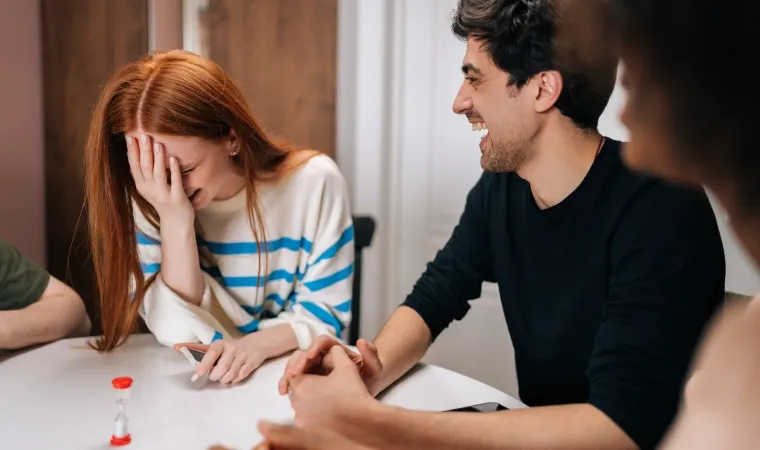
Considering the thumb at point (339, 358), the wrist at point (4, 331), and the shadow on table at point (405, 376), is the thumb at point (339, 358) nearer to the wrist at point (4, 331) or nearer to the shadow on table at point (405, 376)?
the shadow on table at point (405, 376)

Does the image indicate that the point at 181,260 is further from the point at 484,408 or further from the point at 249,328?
the point at 484,408

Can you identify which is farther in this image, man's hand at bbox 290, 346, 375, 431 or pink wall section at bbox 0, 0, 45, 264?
pink wall section at bbox 0, 0, 45, 264

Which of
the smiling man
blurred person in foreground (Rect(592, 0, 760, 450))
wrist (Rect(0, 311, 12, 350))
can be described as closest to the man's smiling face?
the smiling man

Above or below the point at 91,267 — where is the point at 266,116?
above

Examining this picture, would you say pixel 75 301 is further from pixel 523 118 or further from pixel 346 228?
pixel 523 118

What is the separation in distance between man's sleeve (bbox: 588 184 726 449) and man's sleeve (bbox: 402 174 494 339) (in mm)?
341

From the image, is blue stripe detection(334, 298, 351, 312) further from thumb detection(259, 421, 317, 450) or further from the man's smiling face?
thumb detection(259, 421, 317, 450)

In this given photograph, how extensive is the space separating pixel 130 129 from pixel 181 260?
27 centimetres

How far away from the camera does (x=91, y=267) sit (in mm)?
2248

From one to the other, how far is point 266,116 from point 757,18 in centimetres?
213

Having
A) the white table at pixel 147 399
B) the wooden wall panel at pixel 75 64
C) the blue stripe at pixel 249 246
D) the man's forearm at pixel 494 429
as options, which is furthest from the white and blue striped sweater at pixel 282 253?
the wooden wall panel at pixel 75 64

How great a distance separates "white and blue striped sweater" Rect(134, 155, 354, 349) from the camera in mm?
1518

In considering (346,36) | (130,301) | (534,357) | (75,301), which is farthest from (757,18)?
(346,36)

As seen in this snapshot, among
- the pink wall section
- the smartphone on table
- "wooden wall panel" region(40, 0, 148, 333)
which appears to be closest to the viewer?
the smartphone on table
